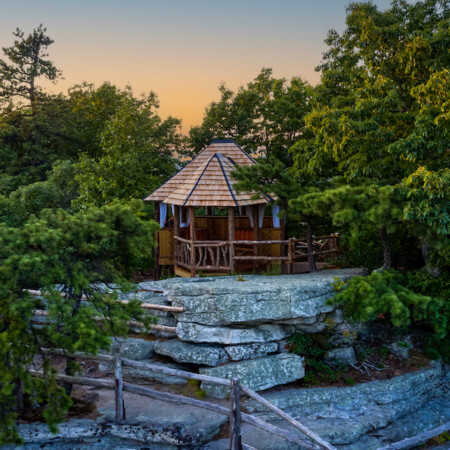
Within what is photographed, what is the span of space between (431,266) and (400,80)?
5.75 meters

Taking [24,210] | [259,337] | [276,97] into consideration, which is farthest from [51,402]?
[276,97]

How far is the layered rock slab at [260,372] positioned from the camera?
11.0 metres

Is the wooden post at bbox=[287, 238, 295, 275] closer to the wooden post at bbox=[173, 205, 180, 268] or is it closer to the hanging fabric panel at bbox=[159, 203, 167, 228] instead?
the wooden post at bbox=[173, 205, 180, 268]

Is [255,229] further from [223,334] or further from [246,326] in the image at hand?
[223,334]

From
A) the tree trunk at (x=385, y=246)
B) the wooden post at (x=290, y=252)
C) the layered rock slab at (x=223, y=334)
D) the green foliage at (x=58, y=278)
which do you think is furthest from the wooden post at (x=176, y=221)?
the green foliage at (x=58, y=278)

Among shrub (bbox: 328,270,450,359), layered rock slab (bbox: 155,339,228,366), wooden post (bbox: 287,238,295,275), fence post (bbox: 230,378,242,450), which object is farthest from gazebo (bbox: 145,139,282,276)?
fence post (bbox: 230,378,242,450)

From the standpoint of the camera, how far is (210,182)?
1573 cm

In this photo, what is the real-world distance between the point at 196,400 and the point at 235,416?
2.99ft

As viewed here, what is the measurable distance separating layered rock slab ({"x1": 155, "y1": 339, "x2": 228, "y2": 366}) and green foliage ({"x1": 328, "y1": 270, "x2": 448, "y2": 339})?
313 cm

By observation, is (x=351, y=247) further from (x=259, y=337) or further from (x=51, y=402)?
(x=51, y=402)

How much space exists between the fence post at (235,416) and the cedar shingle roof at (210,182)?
734 centimetres

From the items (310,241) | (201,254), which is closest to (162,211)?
(201,254)

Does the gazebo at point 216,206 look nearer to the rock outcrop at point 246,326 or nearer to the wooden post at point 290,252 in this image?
the wooden post at point 290,252

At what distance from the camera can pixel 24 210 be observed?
18.1 metres
